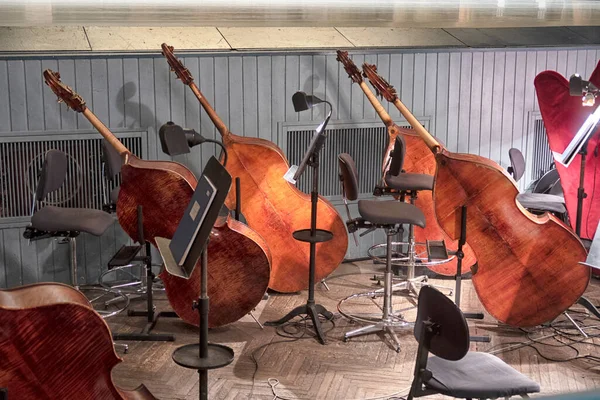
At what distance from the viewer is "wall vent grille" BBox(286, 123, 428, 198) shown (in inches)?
269

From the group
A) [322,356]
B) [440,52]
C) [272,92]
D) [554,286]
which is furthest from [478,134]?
[322,356]

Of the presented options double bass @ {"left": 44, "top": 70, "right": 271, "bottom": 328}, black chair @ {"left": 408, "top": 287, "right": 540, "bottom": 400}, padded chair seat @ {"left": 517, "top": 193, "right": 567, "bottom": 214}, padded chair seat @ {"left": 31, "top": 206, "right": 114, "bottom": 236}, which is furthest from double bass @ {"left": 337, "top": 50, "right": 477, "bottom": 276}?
black chair @ {"left": 408, "top": 287, "right": 540, "bottom": 400}

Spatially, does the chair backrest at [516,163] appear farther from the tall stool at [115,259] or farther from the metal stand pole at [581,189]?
the tall stool at [115,259]

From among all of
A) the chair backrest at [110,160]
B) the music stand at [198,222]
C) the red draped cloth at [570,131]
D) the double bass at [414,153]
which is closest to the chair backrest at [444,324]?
the music stand at [198,222]

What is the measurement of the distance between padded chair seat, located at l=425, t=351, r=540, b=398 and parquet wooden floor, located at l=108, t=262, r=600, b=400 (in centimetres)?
90

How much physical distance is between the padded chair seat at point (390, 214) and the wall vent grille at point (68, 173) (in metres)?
2.01

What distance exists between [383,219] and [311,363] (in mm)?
1003

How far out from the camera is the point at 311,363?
4918 millimetres

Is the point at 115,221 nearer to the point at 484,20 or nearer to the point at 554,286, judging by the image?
the point at 554,286

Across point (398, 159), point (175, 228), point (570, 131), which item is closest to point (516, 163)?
point (570, 131)

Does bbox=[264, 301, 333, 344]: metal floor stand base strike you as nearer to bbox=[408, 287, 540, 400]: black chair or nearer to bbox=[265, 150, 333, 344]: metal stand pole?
bbox=[265, 150, 333, 344]: metal stand pole

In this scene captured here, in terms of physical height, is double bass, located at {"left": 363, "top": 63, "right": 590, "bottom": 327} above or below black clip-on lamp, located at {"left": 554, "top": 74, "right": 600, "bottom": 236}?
below

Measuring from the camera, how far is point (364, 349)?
5152 millimetres

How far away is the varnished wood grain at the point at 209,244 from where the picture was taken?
486cm
